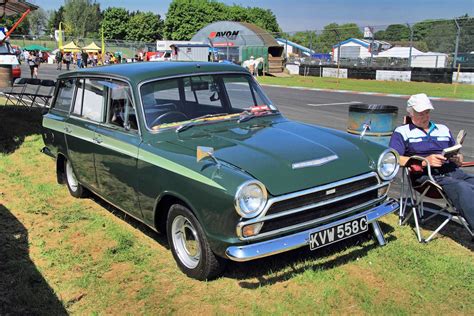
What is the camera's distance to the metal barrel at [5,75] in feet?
61.9

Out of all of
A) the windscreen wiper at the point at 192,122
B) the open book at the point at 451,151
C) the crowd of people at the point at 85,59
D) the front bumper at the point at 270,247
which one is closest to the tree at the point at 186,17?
the crowd of people at the point at 85,59

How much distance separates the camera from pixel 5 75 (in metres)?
19.0

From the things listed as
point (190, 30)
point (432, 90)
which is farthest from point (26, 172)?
point (190, 30)

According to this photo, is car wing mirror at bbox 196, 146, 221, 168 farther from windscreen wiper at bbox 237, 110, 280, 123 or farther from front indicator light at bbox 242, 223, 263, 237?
windscreen wiper at bbox 237, 110, 280, 123

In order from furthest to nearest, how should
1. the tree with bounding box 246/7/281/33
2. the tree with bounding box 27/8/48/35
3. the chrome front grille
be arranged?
the tree with bounding box 27/8/48/35, the tree with bounding box 246/7/281/33, the chrome front grille

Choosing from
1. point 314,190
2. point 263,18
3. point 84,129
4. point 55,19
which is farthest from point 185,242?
point 55,19

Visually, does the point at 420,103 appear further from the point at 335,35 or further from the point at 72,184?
the point at 335,35

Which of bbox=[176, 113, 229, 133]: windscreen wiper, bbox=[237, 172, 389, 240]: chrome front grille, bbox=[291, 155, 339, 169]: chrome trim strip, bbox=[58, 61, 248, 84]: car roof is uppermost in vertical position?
bbox=[58, 61, 248, 84]: car roof

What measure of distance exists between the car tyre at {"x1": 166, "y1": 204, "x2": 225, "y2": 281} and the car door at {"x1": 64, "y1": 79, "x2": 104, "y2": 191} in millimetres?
1600

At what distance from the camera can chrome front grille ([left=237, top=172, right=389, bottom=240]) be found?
3213mm

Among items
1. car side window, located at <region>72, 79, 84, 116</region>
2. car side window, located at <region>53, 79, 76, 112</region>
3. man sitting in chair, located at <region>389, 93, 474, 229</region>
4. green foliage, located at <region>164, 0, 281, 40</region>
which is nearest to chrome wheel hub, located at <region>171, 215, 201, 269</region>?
man sitting in chair, located at <region>389, 93, 474, 229</region>

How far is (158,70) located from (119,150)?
0.92m

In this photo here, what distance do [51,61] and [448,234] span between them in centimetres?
5898

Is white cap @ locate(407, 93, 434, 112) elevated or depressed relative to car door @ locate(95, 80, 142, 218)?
elevated
